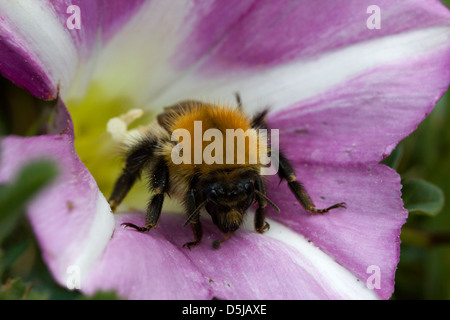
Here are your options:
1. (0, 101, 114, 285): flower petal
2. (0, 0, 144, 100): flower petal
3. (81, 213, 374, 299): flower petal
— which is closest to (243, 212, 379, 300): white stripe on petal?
(81, 213, 374, 299): flower petal

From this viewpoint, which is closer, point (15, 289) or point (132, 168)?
point (15, 289)

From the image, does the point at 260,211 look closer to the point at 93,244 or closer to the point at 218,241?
the point at 218,241

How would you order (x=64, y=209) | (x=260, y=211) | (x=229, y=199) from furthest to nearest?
1. (x=260, y=211)
2. (x=229, y=199)
3. (x=64, y=209)

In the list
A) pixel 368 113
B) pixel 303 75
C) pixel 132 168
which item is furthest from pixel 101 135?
pixel 368 113

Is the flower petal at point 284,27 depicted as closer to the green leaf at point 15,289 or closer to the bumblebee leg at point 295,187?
the bumblebee leg at point 295,187

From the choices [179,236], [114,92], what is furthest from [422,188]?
[114,92]

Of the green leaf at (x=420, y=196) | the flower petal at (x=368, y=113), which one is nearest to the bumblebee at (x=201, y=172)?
the flower petal at (x=368, y=113)

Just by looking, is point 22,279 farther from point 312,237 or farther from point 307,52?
point 307,52
